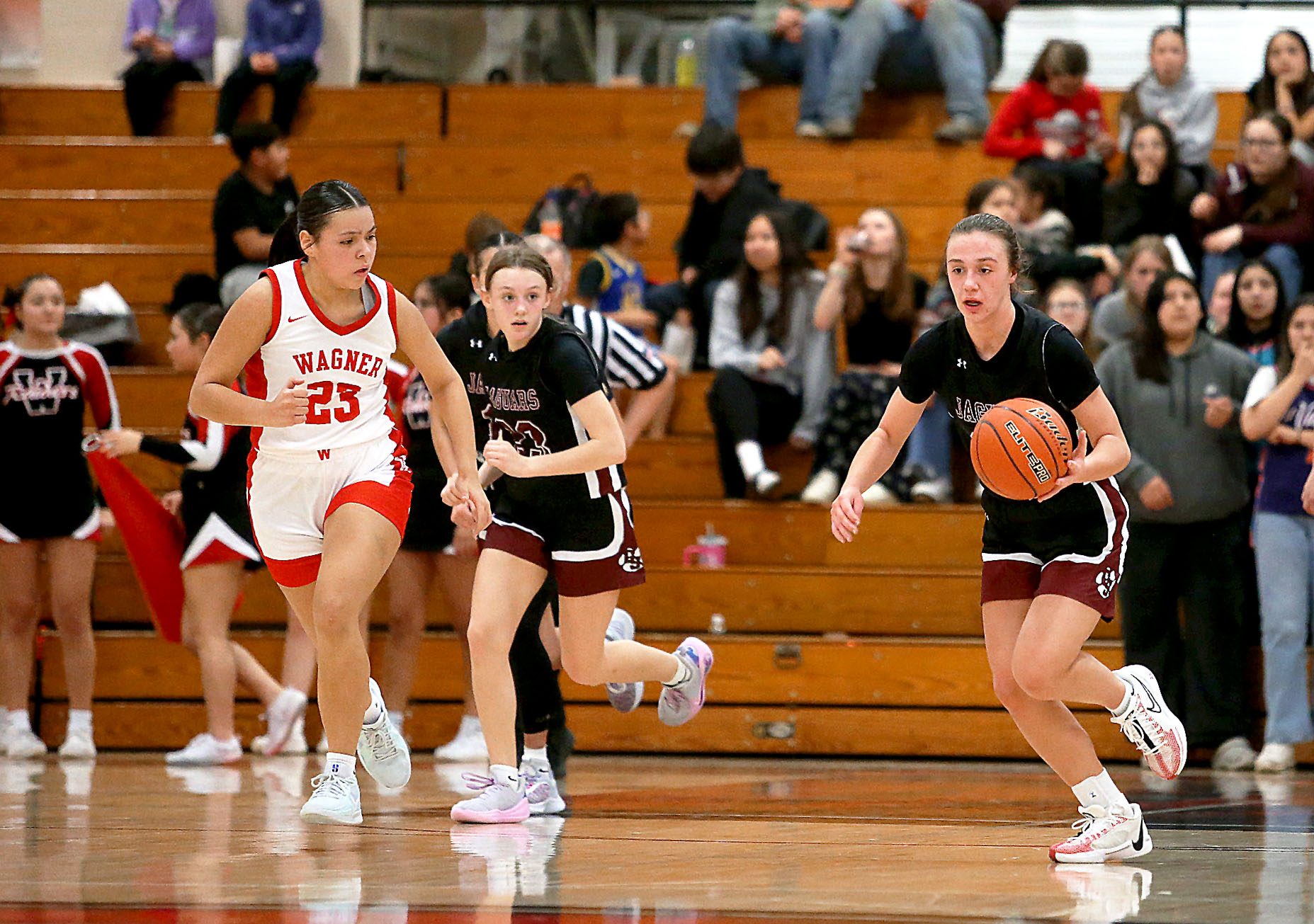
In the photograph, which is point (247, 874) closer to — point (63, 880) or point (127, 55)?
point (63, 880)

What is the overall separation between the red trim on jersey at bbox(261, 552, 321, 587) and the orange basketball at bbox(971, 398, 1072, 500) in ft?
6.53

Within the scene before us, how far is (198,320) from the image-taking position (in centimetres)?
767

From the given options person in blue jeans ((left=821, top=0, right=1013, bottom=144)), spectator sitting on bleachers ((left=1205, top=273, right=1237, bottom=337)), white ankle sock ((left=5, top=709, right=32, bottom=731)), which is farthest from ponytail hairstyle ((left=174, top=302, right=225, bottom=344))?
spectator sitting on bleachers ((left=1205, top=273, right=1237, bottom=337))

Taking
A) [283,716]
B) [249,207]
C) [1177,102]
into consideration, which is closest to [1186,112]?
[1177,102]

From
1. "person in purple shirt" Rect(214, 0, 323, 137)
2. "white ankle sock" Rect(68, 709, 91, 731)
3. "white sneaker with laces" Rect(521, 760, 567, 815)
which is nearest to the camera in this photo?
"white sneaker with laces" Rect(521, 760, 567, 815)

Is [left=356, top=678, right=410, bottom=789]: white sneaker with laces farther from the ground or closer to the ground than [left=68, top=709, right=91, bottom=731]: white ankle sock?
farther from the ground

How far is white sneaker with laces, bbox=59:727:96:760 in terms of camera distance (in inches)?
300

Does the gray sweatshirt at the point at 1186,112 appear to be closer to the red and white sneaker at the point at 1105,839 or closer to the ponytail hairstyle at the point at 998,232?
the ponytail hairstyle at the point at 998,232

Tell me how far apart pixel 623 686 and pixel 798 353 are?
9.97ft

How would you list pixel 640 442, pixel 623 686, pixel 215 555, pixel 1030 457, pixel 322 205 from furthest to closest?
pixel 640 442 → pixel 215 555 → pixel 623 686 → pixel 322 205 → pixel 1030 457

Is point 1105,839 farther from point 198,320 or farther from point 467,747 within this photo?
point 198,320

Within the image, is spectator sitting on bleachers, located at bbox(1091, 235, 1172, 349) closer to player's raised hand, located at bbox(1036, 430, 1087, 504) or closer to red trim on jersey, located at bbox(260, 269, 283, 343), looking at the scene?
player's raised hand, located at bbox(1036, 430, 1087, 504)

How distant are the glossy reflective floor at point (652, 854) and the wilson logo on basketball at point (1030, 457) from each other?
98 centimetres

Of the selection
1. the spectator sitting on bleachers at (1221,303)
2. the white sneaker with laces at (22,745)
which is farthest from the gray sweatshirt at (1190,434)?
the white sneaker with laces at (22,745)
